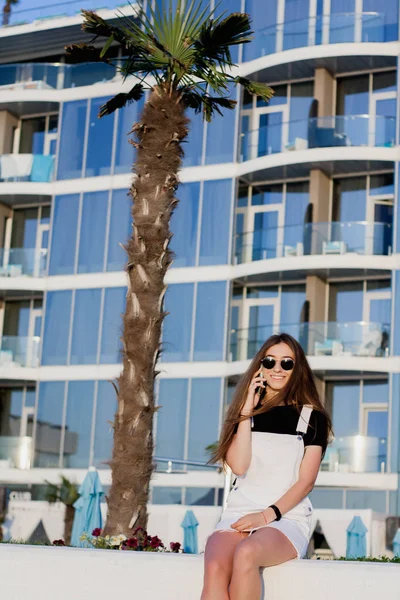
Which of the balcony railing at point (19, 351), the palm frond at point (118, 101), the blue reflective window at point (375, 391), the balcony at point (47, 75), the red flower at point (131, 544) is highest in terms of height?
the balcony at point (47, 75)

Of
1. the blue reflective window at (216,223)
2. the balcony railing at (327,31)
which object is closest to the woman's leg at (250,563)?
the blue reflective window at (216,223)

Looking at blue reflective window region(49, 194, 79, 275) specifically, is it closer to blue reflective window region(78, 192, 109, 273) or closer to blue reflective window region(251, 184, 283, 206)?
blue reflective window region(78, 192, 109, 273)

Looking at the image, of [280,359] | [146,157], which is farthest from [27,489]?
[280,359]

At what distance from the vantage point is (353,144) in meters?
31.0

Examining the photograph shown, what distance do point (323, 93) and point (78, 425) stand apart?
35.5 feet

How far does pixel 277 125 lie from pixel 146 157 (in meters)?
17.1

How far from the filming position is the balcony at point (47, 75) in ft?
115

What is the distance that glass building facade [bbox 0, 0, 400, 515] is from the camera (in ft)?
99.0

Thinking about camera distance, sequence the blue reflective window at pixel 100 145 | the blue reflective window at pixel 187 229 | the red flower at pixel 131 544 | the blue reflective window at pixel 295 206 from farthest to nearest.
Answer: the blue reflective window at pixel 100 145, the blue reflective window at pixel 187 229, the blue reflective window at pixel 295 206, the red flower at pixel 131 544

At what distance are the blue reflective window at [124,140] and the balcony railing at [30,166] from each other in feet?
7.31

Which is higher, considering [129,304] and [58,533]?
[129,304]

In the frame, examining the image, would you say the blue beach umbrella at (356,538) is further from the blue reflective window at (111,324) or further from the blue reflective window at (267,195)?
the blue reflective window at (267,195)

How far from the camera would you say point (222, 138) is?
1288 inches

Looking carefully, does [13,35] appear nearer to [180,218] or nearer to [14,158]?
[14,158]
